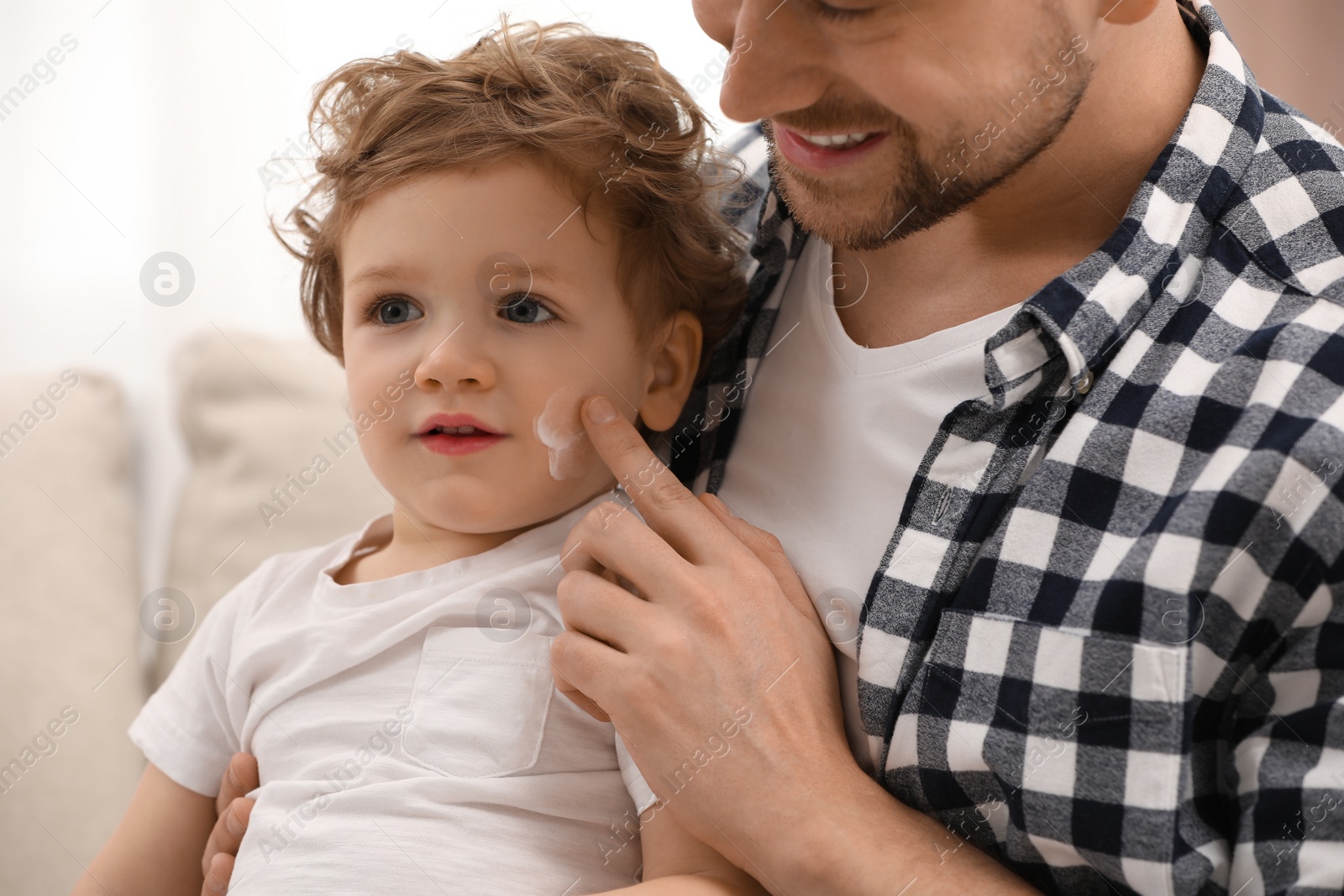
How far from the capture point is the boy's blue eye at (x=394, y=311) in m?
0.98

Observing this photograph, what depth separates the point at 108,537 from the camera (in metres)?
1.53

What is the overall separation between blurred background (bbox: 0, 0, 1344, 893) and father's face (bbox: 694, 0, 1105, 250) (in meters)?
0.74

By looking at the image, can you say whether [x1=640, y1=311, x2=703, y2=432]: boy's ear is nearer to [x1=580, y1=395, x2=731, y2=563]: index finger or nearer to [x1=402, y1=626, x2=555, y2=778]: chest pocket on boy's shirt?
[x1=580, y1=395, x2=731, y2=563]: index finger

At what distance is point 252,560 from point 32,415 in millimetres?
348

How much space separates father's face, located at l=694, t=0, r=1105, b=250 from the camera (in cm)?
83

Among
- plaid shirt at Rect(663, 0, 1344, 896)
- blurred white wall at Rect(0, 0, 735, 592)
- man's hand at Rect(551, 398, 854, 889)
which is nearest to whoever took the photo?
plaid shirt at Rect(663, 0, 1344, 896)

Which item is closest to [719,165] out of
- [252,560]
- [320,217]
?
[320,217]

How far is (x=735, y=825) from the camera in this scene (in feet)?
2.63

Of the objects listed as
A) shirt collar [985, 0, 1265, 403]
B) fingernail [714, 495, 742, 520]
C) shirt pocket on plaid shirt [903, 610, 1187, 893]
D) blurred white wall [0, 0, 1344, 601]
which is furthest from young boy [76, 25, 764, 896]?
blurred white wall [0, 0, 1344, 601]

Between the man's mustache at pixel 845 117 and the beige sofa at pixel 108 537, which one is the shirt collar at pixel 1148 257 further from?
the beige sofa at pixel 108 537

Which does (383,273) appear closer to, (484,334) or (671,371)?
(484,334)

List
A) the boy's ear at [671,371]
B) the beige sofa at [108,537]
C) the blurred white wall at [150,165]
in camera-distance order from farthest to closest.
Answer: the blurred white wall at [150,165] < the beige sofa at [108,537] < the boy's ear at [671,371]

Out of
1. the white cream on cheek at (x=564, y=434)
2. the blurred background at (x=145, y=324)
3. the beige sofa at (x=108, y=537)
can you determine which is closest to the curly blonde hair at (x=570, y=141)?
the white cream on cheek at (x=564, y=434)

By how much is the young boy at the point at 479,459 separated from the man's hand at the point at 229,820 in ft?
0.05
